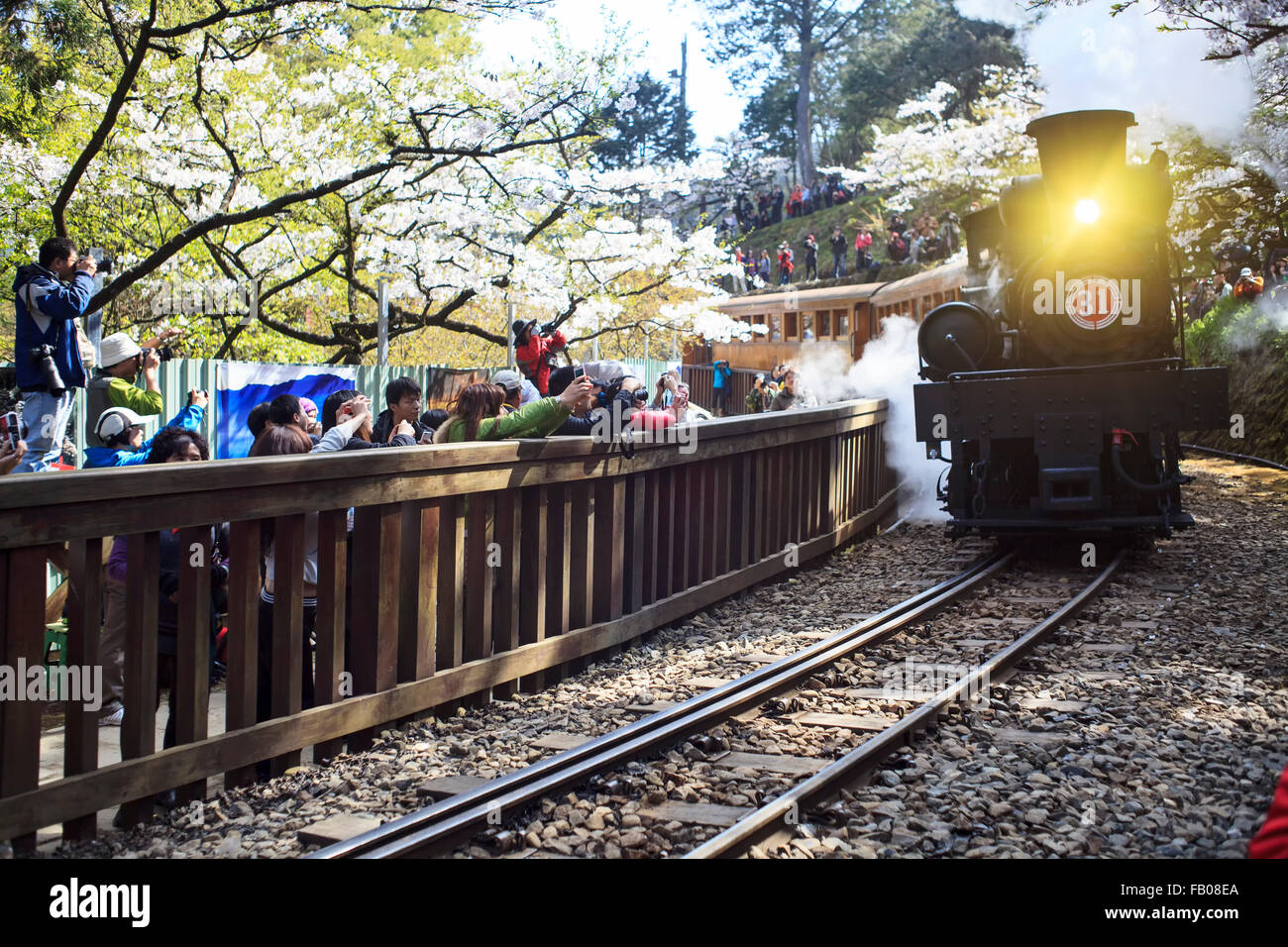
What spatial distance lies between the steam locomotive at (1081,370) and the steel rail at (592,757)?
3.00 metres

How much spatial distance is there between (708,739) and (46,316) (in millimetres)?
4034

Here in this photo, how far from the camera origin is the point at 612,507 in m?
6.42

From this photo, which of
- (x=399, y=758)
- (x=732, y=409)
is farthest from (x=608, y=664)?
(x=732, y=409)

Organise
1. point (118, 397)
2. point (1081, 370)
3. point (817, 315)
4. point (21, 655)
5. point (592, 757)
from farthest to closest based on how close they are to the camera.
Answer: point (817, 315) < point (1081, 370) < point (118, 397) < point (592, 757) < point (21, 655)

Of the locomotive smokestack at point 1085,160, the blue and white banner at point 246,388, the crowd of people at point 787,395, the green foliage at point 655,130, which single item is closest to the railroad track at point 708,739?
the locomotive smokestack at point 1085,160

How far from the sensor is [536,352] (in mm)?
8430

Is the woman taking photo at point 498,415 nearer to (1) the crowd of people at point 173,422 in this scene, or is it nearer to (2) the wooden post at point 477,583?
(1) the crowd of people at point 173,422

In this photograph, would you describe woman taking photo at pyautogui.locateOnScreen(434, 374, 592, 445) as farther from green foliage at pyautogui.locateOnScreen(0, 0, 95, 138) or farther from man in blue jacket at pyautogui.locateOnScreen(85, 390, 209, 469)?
green foliage at pyautogui.locateOnScreen(0, 0, 95, 138)

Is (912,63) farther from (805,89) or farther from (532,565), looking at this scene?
(532,565)

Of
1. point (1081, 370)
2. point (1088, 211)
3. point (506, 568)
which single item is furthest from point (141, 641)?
point (1088, 211)

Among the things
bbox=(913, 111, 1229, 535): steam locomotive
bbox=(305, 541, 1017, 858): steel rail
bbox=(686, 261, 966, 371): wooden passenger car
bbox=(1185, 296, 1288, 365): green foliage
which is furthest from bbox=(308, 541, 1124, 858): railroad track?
bbox=(686, 261, 966, 371): wooden passenger car

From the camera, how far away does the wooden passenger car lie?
66.9ft

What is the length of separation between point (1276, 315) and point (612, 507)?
14616 mm

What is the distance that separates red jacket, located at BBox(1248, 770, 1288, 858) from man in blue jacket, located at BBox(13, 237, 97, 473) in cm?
582
